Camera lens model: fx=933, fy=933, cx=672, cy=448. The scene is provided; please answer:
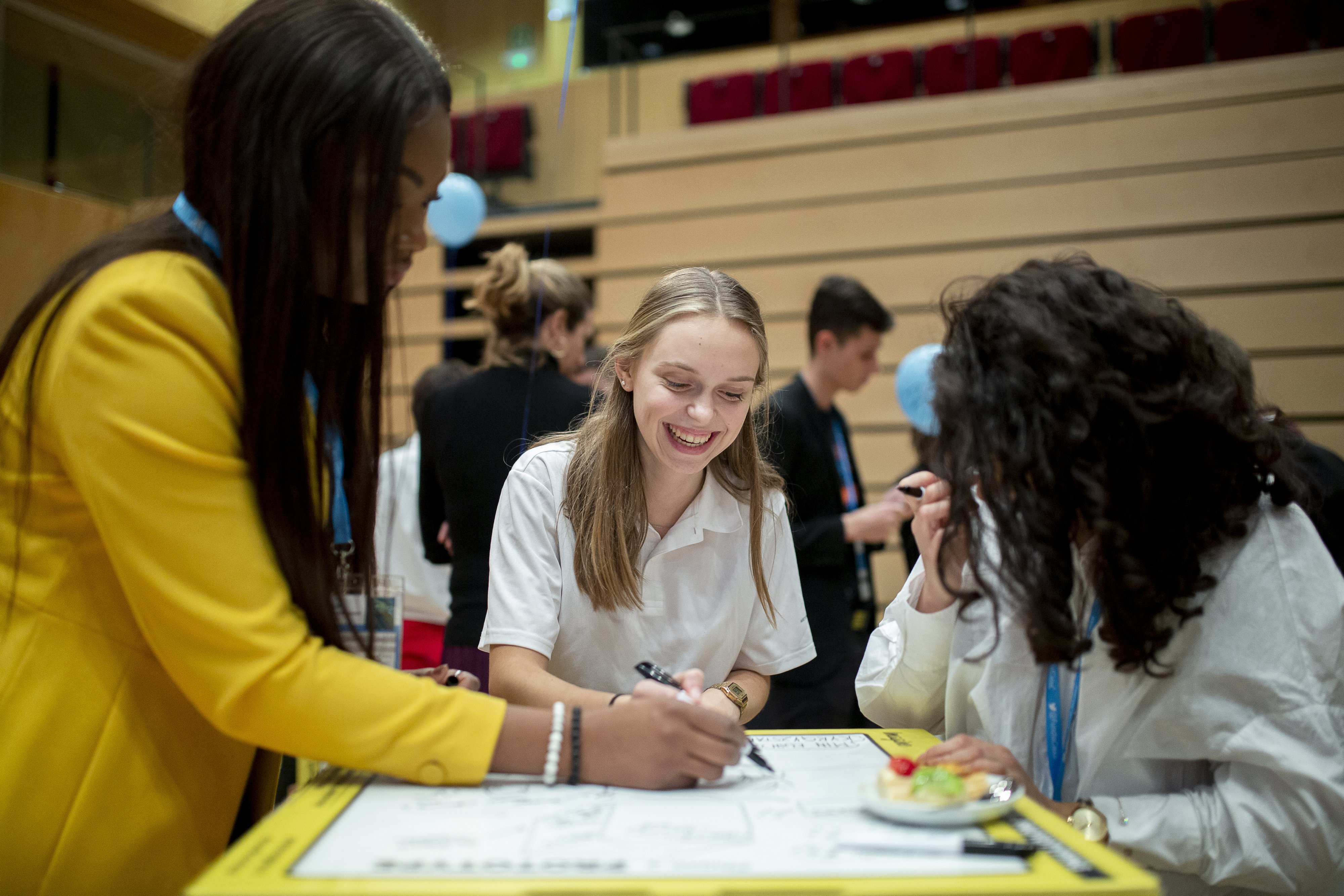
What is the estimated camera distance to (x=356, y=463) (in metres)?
0.98

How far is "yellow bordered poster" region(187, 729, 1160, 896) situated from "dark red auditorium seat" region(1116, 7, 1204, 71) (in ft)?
18.7

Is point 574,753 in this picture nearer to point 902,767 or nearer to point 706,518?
point 902,767

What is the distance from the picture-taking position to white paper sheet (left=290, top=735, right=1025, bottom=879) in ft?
2.35

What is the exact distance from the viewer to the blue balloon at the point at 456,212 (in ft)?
12.1

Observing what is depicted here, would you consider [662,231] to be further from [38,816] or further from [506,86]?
[38,816]

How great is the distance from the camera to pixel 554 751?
0.89 m

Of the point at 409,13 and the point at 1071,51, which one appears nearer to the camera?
the point at 1071,51

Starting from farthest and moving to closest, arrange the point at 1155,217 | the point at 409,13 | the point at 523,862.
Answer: the point at 409,13 → the point at 1155,217 → the point at 523,862

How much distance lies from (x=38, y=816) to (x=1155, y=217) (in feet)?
17.9

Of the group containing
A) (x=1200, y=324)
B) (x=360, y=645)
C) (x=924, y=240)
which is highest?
(x=924, y=240)

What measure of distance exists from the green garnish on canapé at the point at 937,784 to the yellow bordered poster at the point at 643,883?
9 centimetres

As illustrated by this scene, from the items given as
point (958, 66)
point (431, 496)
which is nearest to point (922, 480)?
point (431, 496)

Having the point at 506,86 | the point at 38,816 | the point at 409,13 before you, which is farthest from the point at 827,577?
the point at 506,86

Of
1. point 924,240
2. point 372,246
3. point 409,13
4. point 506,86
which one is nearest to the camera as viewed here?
point 372,246
